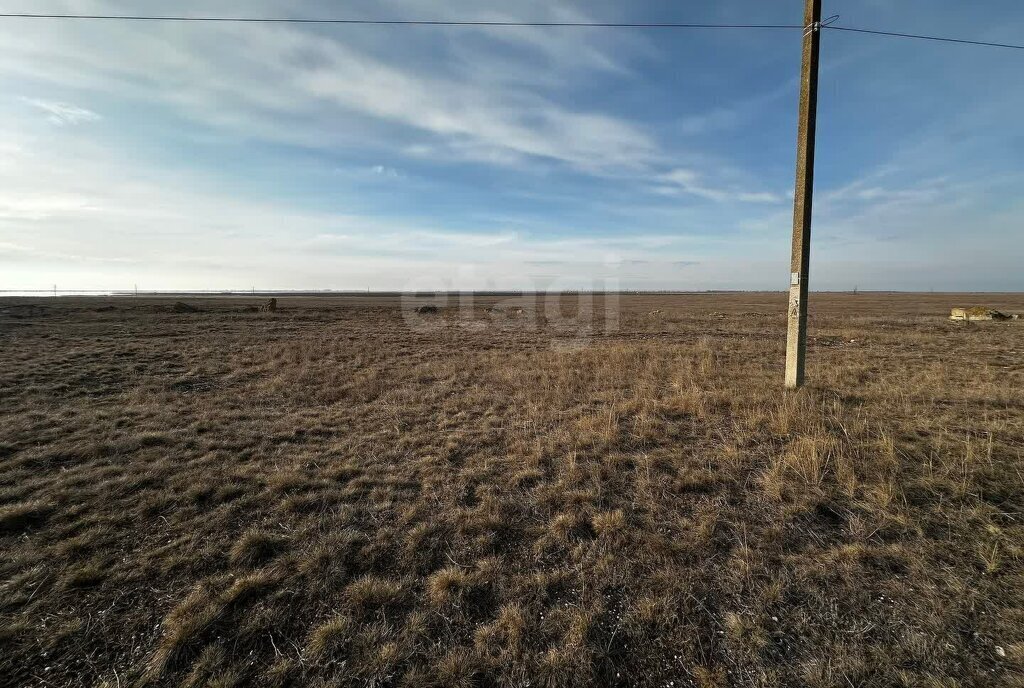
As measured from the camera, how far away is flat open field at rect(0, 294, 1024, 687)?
247 centimetres

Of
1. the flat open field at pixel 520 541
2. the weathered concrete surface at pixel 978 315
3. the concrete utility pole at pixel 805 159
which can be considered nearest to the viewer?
the flat open field at pixel 520 541

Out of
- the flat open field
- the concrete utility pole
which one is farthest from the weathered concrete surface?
the concrete utility pole

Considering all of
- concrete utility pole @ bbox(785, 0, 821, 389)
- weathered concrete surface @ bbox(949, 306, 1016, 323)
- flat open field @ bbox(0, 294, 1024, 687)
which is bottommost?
flat open field @ bbox(0, 294, 1024, 687)

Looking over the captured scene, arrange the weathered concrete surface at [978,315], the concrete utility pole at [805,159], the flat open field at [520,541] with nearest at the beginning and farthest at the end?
the flat open field at [520,541] → the concrete utility pole at [805,159] → the weathered concrete surface at [978,315]

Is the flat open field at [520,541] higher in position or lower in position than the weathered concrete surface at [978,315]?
lower

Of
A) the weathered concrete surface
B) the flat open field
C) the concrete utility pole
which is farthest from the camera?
the weathered concrete surface

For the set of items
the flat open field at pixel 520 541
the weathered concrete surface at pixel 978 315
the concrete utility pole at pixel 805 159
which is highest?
the concrete utility pole at pixel 805 159

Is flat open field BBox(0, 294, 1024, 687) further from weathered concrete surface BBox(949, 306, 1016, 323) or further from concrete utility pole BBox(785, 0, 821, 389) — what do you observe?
weathered concrete surface BBox(949, 306, 1016, 323)

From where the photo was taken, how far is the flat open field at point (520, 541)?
247 centimetres

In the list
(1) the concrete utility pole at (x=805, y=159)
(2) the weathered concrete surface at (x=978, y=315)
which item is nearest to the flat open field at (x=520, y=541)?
(1) the concrete utility pole at (x=805, y=159)

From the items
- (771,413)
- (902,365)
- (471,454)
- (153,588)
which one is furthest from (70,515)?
(902,365)

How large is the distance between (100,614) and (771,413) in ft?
27.6

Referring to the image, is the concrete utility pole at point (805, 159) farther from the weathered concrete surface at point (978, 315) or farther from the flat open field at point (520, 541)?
the weathered concrete surface at point (978, 315)

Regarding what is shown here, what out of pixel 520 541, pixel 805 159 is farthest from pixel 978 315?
pixel 520 541
